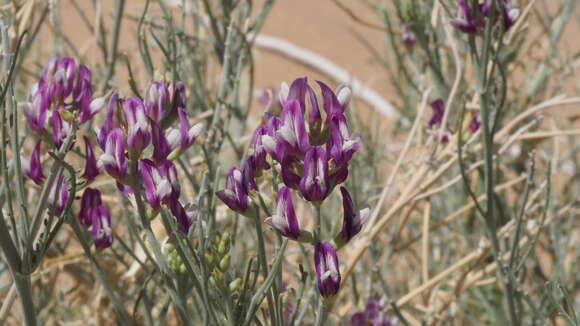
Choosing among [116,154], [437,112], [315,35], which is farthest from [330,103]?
[315,35]

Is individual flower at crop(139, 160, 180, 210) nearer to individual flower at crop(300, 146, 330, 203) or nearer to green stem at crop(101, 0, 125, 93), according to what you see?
individual flower at crop(300, 146, 330, 203)

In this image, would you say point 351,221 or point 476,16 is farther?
point 476,16

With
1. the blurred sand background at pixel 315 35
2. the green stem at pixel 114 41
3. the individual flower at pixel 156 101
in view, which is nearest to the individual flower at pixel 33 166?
the individual flower at pixel 156 101

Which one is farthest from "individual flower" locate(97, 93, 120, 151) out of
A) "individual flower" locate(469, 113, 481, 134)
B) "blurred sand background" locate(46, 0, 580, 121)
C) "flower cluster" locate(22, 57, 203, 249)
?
"blurred sand background" locate(46, 0, 580, 121)

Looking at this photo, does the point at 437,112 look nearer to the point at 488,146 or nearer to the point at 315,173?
the point at 488,146

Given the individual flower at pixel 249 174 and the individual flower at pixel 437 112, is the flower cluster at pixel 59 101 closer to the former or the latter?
the individual flower at pixel 249 174

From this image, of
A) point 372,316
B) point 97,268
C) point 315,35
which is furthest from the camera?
point 315,35

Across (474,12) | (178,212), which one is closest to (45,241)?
(178,212)
